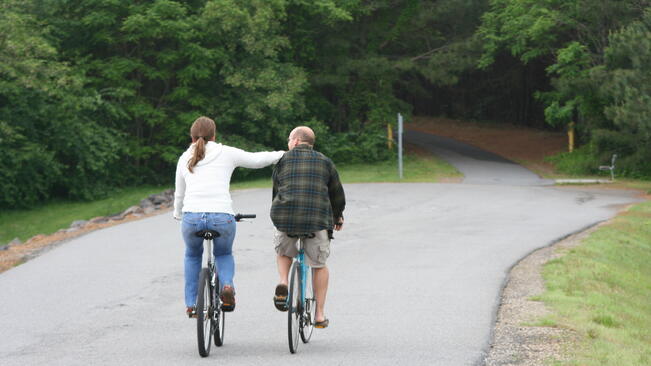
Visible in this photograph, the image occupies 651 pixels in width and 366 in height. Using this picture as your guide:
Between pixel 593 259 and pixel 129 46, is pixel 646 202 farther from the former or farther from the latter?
pixel 129 46

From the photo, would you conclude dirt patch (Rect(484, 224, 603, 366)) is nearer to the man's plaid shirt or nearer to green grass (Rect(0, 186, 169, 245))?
the man's plaid shirt

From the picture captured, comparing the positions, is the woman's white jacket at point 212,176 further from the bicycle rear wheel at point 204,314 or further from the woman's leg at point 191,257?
the bicycle rear wheel at point 204,314

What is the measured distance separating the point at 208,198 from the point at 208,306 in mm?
844

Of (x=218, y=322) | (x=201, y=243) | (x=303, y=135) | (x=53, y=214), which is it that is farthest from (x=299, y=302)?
(x=53, y=214)

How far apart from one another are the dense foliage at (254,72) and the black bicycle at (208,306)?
63.7 feet

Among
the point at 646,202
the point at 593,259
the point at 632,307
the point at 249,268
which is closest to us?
the point at 632,307

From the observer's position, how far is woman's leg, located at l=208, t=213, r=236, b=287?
6684mm

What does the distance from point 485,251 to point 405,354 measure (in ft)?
22.8

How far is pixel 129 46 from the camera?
34812mm

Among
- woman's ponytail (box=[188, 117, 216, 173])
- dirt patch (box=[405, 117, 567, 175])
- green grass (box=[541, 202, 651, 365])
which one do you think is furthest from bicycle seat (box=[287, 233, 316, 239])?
dirt patch (box=[405, 117, 567, 175])

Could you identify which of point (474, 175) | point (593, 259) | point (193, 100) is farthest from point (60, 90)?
point (593, 259)

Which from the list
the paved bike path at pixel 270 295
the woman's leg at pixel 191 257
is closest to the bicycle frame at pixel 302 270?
the paved bike path at pixel 270 295

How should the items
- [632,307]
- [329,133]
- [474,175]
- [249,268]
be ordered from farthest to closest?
1. [329,133]
2. [474,175]
3. [249,268]
4. [632,307]

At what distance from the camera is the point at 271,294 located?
32.6ft
